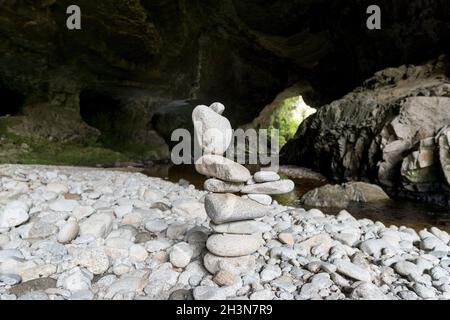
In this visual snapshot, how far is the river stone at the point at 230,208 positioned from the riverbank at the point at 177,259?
1.36ft

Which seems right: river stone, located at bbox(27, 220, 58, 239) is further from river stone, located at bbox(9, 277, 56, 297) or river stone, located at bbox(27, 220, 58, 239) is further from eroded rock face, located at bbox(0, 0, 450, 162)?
eroded rock face, located at bbox(0, 0, 450, 162)

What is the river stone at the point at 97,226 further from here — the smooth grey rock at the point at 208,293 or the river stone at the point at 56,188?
the river stone at the point at 56,188

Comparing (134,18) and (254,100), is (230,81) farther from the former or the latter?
(134,18)

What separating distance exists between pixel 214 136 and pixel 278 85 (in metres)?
16.9

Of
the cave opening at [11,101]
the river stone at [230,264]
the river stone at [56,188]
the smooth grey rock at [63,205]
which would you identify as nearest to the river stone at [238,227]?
the river stone at [230,264]

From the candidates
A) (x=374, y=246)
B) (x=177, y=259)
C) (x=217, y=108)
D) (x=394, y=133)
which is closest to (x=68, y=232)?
(x=177, y=259)

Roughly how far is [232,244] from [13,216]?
237cm

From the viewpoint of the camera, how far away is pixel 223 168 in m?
2.58

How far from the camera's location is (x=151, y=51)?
495 inches

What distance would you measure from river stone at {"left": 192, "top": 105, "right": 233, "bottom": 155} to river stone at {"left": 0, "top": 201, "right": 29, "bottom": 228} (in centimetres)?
218

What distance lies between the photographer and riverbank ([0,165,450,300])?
2348mm

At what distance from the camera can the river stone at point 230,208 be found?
8.44 ft

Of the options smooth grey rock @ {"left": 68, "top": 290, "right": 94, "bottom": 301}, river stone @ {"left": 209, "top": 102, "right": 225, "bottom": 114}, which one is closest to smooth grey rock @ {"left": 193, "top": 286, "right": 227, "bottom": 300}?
smooth grey rock @ {"left": 68, "top": 290, "right": 94, "bottom": 301}
